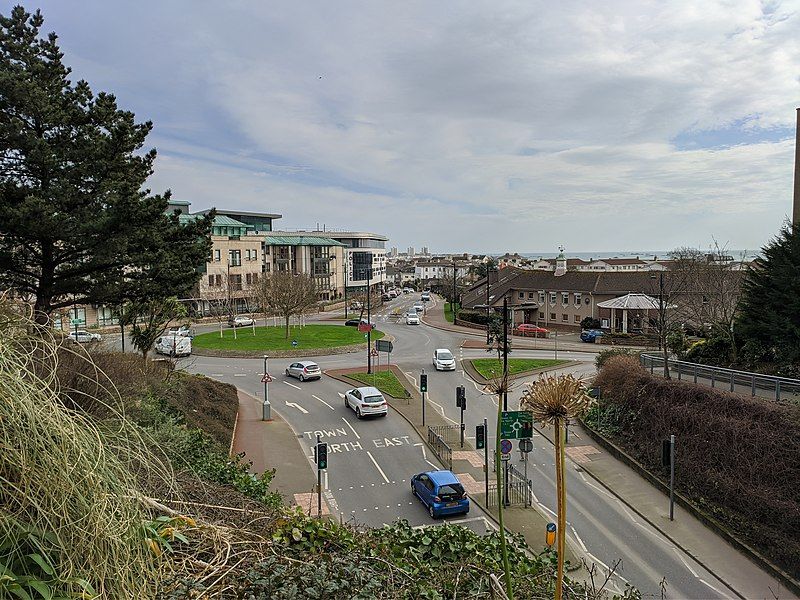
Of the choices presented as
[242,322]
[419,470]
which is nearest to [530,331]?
[242,322]

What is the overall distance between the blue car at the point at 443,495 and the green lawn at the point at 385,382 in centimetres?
1097

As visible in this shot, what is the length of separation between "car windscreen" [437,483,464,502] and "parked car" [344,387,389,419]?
836 centimetres

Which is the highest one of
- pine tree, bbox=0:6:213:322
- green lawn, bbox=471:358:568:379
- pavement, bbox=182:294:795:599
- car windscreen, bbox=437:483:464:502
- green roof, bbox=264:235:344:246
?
green roof, bbox=264:235:344:246

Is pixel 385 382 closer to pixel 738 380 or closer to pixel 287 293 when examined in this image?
pixel 738 380

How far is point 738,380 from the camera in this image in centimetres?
1595

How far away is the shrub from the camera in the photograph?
12.0 metres

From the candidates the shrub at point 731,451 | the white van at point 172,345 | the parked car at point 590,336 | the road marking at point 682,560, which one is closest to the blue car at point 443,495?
the road marking at point 682,560

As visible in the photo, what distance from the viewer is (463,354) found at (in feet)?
119

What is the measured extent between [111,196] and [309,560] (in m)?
12.6

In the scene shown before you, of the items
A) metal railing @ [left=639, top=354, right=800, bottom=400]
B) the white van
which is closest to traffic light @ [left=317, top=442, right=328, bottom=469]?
metal railing @ [left=639, top=354, right=800, bottom=400]

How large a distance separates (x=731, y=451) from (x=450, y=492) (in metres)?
7.97

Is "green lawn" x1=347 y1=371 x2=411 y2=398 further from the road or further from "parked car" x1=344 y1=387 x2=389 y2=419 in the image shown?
"parked car" x1=344 y1=387 x2=389 y2=419

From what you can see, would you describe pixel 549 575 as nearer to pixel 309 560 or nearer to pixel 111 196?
pixel 309 560

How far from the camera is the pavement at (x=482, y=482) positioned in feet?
36.2
